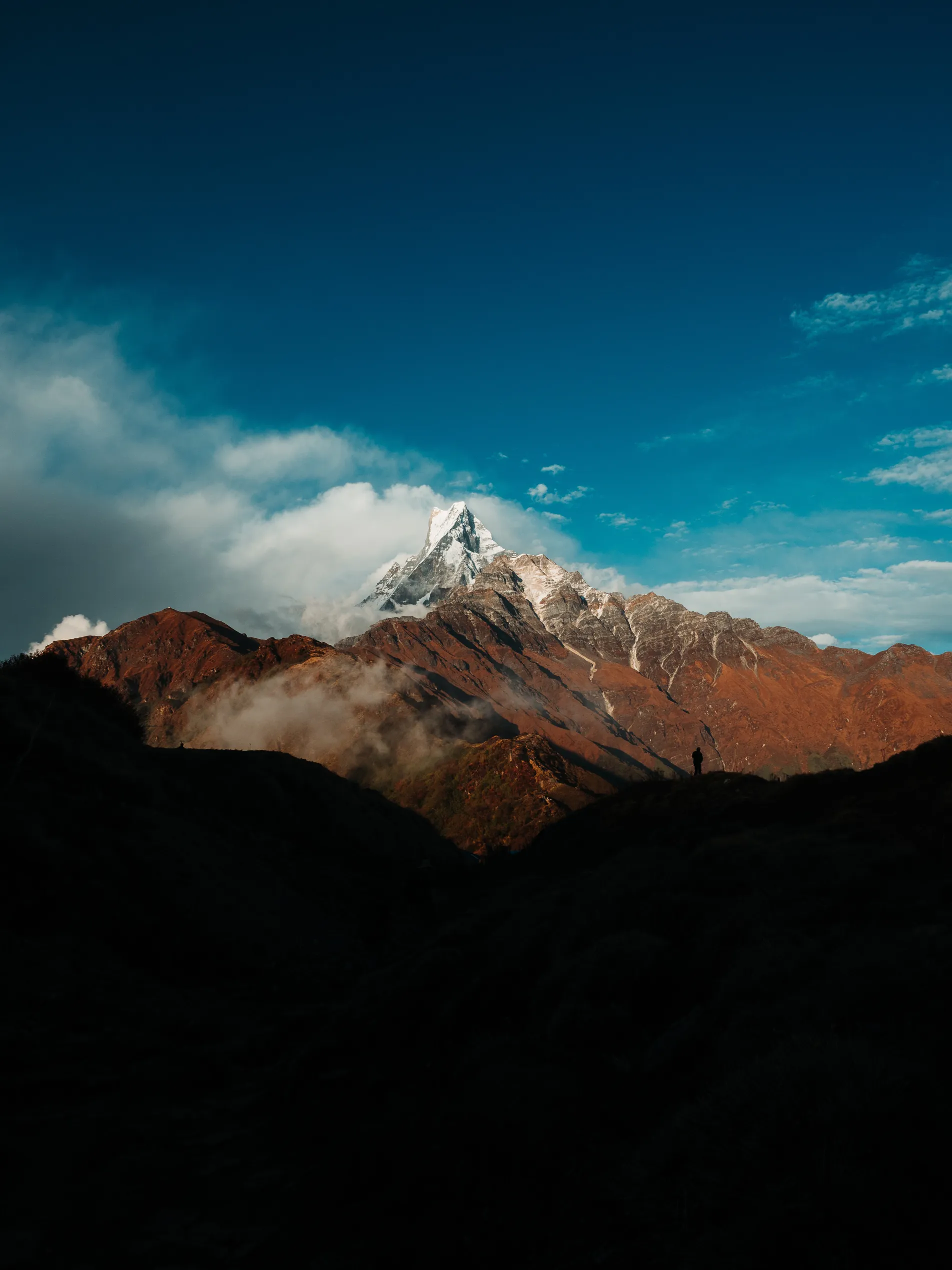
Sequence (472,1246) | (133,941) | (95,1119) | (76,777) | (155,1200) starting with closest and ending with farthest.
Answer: (472,1246) < (155,1200) < (95,1119) < (133,941) < (76,777)

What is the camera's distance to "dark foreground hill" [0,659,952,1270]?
5902mm

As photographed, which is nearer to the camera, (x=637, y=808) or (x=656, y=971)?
(x=656, y=971)

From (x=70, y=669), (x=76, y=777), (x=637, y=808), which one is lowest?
(x=637, y=808)

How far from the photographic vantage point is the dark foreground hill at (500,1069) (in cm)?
590

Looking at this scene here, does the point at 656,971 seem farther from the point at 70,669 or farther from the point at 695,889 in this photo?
the point at 70,669

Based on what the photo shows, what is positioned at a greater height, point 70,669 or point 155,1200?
point 70,669

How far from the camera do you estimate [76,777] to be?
29.2 m

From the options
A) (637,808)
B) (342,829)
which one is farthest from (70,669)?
(637,808)

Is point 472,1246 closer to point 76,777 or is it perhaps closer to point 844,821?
point 76,777

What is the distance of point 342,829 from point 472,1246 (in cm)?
7226

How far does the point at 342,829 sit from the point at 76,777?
48994mm

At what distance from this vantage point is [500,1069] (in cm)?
990

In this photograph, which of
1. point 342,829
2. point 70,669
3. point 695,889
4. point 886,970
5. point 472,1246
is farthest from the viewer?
point 342,829

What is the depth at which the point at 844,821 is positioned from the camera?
3259 cm
